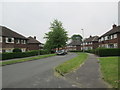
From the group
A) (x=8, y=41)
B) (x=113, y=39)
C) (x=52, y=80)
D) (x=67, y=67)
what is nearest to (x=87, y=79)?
(x=52, y=80)

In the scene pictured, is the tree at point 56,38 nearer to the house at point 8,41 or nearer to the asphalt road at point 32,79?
the house at point 8,41

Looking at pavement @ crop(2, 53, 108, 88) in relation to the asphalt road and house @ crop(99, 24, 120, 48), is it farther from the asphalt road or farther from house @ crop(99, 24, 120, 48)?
house @ crop(99, 24, 120, 48)

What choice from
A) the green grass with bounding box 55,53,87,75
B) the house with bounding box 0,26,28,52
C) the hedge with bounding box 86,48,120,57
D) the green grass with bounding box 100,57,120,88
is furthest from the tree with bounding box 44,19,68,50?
the green grass with bounding box 100,57,120,88

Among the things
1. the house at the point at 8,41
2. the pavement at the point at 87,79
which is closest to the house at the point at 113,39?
the house at the point at 8,41

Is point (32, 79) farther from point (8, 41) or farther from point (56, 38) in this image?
point (56, 38)

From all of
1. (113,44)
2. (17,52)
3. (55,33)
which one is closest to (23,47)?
(17,52)

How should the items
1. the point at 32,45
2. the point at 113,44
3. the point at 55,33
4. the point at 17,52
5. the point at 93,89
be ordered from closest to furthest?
the point at 93,89 → the point at 17,52 → the point at 113,44 → the point at 55,33 → the point at 32,45

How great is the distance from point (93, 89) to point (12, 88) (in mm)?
3653

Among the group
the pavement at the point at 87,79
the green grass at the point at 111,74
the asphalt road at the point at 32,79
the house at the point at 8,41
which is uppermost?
the house at the point at 8,41

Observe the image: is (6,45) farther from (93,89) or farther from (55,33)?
(93,89)

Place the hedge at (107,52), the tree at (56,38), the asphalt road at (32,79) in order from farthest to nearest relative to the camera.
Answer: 1. the tree at (56,38)
2. the hedge at (107,52)
3. the asphalt road at (32,79)

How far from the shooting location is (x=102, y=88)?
18.6ft

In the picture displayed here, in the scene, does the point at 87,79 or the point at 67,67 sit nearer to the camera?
the point at 87,79

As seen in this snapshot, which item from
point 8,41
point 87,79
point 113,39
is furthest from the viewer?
point 113,39
